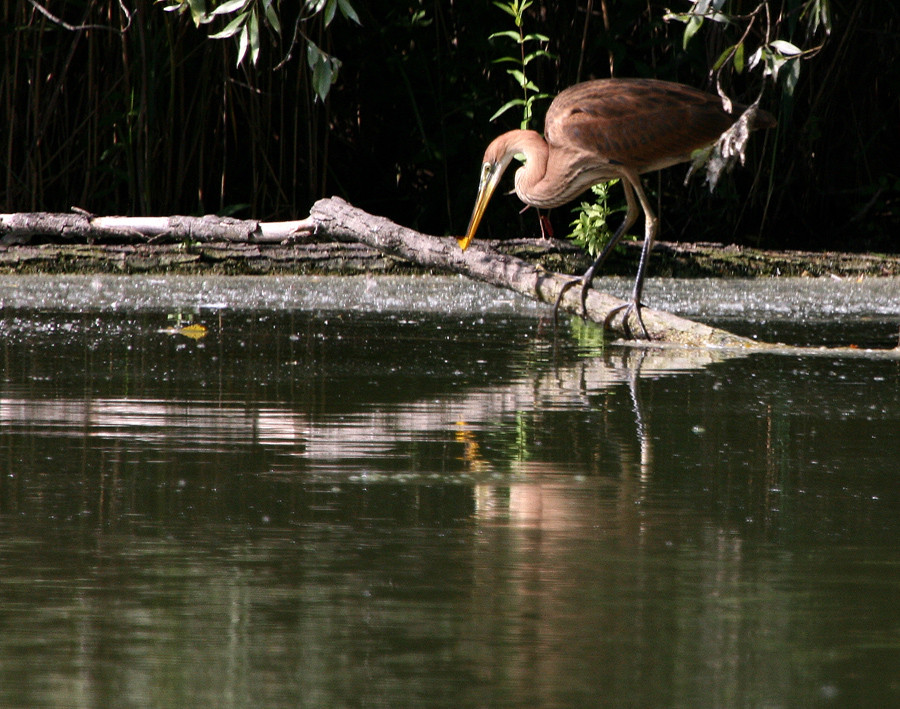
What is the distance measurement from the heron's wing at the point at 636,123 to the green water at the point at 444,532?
157 cm

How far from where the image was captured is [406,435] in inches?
119

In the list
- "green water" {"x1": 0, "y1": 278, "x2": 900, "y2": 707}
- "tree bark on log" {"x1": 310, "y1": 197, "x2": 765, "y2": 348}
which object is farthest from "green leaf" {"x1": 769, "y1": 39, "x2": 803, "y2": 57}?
"tree bark on log" {"x1": 310, "y1": 197, "x2": 765, "y2": 348}

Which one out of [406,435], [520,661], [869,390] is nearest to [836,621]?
[520,661]

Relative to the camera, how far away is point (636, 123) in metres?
5.67

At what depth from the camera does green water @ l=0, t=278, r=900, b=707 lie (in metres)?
1.52

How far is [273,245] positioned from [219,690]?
5873mm

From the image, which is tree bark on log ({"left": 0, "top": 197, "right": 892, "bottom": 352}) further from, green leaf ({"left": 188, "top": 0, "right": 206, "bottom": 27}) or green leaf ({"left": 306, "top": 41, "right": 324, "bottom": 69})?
green leaf ({"left": 188, "top": 0, "right": 206, "bottom": 27})

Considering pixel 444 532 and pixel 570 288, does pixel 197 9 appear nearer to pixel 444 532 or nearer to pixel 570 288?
pixel 570 288

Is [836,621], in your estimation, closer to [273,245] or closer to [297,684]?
[297,684]

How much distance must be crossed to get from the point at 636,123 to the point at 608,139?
0.45ft

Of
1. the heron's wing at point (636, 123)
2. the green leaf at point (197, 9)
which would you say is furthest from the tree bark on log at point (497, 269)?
the green leaf at point (197, 9)

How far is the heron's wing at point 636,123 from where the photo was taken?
566 cm

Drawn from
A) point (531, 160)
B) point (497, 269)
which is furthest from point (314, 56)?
point (531, 160)

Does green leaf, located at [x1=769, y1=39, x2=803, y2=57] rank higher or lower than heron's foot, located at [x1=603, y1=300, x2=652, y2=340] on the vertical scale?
higher
